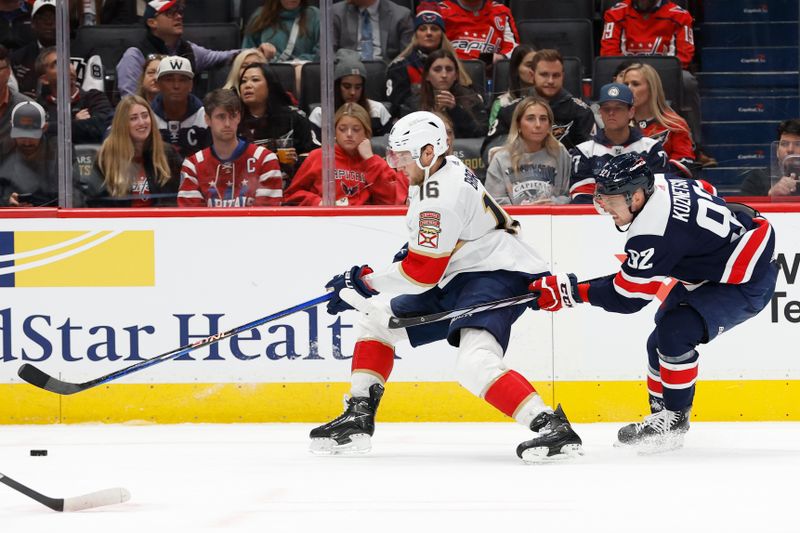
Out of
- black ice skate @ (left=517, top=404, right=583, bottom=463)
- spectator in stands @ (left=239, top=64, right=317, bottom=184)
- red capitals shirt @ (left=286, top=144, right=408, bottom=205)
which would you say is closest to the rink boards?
red capitals shirt @ (left=286, top=144, right=408, bottom=205)

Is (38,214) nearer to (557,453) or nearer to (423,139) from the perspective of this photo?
(423,139)

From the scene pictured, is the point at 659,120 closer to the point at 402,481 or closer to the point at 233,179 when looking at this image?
the point at 233,179

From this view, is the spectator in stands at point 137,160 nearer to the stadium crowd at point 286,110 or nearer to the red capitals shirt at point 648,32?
the stadium crowd at point 286,110

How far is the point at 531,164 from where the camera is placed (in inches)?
205

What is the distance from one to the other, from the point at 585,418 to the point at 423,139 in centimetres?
157

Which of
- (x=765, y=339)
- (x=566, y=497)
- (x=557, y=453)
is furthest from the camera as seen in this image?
(x=765, y=339)

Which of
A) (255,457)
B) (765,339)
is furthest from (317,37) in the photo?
(765,339)

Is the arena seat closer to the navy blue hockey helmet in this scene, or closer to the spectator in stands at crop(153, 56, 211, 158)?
the spectator in stands at crop(153, 56, 211, 158)

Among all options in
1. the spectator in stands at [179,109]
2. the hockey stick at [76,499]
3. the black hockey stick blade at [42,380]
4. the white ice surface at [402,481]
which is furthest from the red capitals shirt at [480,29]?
the hockey stick at [76,499]

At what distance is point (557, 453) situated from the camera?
411 centimetres

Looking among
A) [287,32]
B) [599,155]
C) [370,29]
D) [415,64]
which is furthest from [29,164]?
[599,155]

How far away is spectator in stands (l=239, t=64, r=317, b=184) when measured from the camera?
5215 mm

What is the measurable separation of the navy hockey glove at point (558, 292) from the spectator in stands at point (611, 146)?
3.37 feet

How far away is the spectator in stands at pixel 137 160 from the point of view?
5.24 metres
